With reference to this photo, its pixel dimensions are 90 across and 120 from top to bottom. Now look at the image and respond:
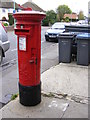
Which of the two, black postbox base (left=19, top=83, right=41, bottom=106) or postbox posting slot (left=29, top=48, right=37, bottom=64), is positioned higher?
postbox posting slot (left=29, top=48, right=37, bottom=64)

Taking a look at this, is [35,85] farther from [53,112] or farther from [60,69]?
[60,69]

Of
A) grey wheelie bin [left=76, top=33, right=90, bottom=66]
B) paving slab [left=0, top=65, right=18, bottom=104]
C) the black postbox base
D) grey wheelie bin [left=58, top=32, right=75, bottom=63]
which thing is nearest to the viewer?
the black postbox base

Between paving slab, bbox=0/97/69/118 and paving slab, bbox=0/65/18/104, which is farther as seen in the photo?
paving slab, bbox=0/65/18/104

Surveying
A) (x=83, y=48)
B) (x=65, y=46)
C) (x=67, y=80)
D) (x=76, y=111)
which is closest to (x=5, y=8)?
(x=65, y=46)

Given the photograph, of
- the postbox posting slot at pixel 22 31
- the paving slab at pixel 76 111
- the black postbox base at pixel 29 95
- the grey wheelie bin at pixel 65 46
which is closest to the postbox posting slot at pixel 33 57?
the postbox posting slot at pixel 22 31

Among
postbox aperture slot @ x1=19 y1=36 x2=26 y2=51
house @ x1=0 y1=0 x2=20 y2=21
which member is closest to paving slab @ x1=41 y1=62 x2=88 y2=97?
postbox aperture slot @ x1=19 y1=36 x2=26 y2=51

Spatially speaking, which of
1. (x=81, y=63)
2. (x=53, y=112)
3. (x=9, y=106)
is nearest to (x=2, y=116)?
(x=9, y=106)

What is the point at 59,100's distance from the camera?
3.75 metres

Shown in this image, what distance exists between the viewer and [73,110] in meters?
3.38

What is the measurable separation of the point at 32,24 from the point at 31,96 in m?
1.34

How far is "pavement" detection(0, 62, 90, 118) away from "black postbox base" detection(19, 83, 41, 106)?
0.09m

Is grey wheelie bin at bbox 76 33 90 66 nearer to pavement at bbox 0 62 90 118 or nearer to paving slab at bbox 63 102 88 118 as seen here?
pavement at bbox 0 62 90 118

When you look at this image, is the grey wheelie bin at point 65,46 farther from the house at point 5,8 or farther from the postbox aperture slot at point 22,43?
the house at point 5,8

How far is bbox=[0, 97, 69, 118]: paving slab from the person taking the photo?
3.19 meters
